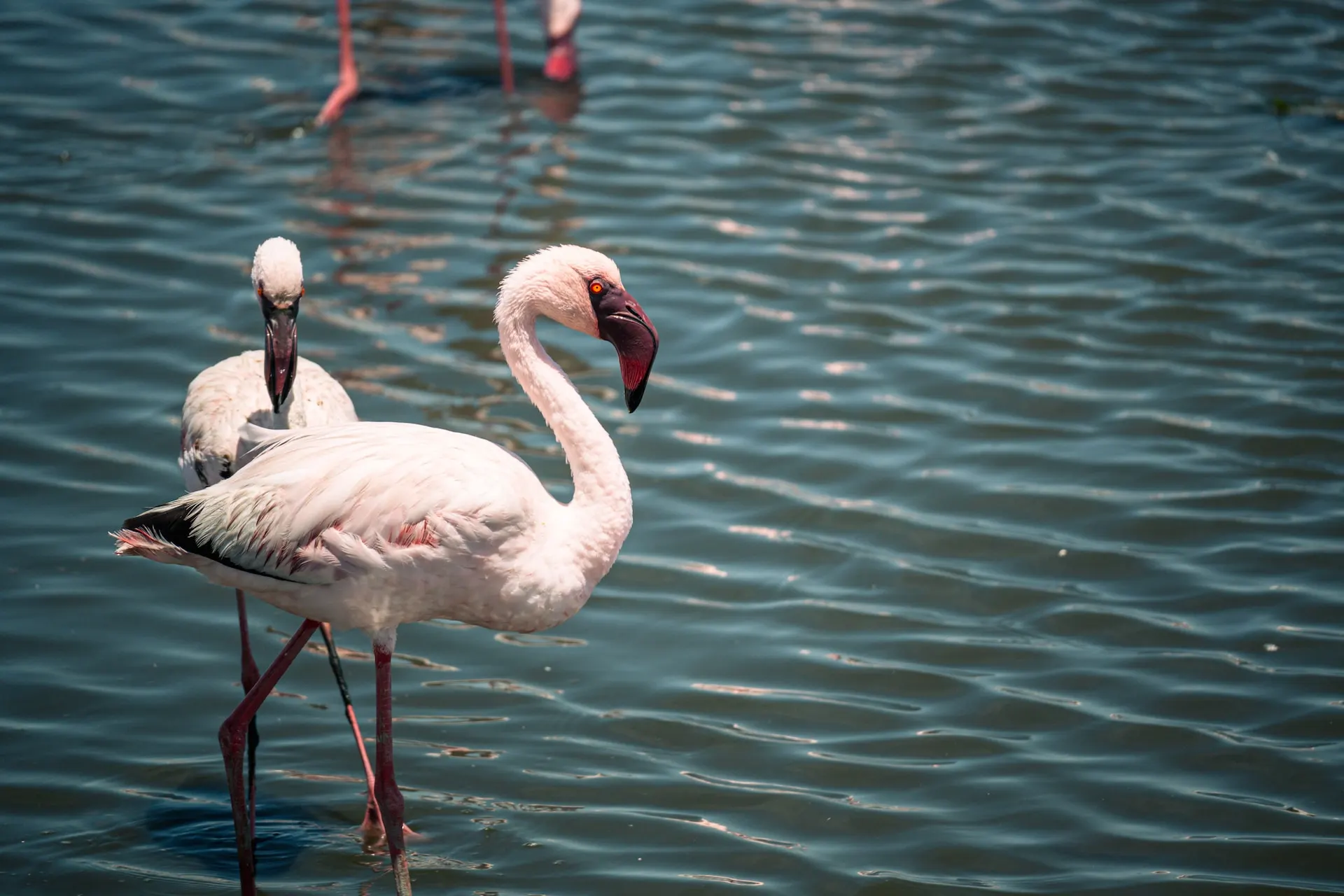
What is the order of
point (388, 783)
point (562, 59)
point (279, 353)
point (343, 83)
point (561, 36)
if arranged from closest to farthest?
point (388, 783), point (279, 353), point (343, 83), point (561, 36), point (562, 59)

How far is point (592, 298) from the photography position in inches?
168

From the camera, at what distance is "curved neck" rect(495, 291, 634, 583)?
165 inches

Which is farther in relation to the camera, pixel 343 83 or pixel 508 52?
pixel 508 52

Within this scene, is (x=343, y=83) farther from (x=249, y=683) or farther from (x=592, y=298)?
(x=592, y=298)

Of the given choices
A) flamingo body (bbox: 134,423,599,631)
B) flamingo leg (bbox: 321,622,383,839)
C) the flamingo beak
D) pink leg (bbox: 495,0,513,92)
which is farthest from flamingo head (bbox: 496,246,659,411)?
pink leg (bbox: 495,0,513,92)

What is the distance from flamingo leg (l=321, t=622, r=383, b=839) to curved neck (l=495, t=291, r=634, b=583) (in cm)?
95

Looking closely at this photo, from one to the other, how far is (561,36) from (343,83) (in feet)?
5.59

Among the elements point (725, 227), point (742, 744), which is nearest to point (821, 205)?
point (725, 227)

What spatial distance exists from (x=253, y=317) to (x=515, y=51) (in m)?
4.91

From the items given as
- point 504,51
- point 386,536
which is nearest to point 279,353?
point 386,536

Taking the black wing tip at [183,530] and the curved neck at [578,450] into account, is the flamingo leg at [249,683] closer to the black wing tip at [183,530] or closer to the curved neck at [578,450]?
the black wing tip at [183,530]

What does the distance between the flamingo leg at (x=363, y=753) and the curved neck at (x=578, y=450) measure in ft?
3.13

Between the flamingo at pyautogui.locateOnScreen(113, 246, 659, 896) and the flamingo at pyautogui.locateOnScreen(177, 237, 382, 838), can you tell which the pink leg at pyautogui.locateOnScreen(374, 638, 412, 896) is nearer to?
the flamingo at pyautogui.locateOnScreen(113, 246, 659, 896)

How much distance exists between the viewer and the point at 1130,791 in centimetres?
488
